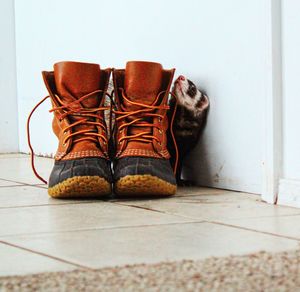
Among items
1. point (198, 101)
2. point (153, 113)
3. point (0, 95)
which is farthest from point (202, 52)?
point (0, 95)

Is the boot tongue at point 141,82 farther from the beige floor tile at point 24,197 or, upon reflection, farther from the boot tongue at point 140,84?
the beige floor tile at point 24,197

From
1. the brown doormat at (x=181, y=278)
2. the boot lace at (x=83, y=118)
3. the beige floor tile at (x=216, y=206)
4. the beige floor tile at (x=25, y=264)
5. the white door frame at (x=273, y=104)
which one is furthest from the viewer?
the boot lace at (x=83, y=118)

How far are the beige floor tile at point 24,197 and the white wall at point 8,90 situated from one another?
1.20m

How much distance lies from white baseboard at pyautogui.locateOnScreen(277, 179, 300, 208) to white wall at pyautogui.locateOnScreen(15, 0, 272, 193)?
0.13 metres

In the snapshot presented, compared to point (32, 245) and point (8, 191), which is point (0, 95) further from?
point (32, 245)

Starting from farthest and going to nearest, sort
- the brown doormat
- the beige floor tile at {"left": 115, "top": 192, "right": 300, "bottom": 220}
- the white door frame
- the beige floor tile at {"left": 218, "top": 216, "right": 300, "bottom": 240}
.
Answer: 1. the white door frame
2. the beige floor tile at {"left": 115, "top": 192, "right": 300, "bottom": 220}
3. the beige floor tile at {"left": 218, "top": 216, "right": 300, "bottom": 240}
4. the brown doormat

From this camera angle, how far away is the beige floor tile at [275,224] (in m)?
1.09

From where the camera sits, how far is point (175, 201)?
4.79 ft

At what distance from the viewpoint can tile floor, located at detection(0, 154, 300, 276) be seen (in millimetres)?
924

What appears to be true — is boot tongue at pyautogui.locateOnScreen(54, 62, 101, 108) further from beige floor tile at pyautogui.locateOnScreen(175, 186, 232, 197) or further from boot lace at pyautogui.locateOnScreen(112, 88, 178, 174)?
beige floor tile at pyautogui.locateOnScreen(175, 186, 232, 197)

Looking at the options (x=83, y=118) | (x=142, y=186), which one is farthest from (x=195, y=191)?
(x=83, y=118)

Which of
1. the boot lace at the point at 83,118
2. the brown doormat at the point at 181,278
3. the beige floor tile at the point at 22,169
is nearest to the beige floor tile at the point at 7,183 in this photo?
the beige floor tile at the point at 22,169

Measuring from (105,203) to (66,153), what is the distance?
0.16m

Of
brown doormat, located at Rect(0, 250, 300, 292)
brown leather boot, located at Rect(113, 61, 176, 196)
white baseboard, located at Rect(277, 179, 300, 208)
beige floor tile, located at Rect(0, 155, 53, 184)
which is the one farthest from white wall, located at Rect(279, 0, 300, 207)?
beige floor tile, located at Rect(0, 155, 53, 184)
